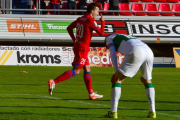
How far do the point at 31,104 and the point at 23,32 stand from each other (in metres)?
17.1

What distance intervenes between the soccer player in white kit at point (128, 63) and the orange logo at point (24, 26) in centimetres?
1893

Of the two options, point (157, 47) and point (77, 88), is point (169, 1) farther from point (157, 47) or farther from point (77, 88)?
point (77, 88)

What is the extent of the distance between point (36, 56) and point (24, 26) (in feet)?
10.8

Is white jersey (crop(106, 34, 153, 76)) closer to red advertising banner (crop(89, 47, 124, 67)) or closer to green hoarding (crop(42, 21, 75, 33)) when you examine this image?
red advertising banner (crop(89, 47, 124, 67))

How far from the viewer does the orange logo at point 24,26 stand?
2555 cm

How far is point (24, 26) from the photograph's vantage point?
2564 centimetres

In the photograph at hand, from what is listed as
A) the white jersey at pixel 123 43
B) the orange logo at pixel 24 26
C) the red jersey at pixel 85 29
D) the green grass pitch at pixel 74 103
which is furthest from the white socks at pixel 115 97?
the orange logo at pixel 24 26

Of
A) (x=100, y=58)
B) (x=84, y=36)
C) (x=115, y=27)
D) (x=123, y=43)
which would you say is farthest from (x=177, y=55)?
(x=123, y=43)

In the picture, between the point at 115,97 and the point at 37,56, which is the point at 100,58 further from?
A: the point at 115,97

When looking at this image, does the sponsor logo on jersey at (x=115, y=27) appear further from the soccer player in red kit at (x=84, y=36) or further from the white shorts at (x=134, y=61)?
the white shorts at (x=134, y=61)

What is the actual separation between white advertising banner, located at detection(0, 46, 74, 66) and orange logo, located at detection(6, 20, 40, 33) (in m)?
2.60

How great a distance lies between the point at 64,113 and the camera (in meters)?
7.76

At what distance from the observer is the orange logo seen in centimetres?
2555

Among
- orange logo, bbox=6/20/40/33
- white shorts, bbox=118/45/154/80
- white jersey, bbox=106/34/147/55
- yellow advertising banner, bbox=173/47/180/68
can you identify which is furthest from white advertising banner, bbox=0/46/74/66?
white shorts, bbox=118/45/154/80
